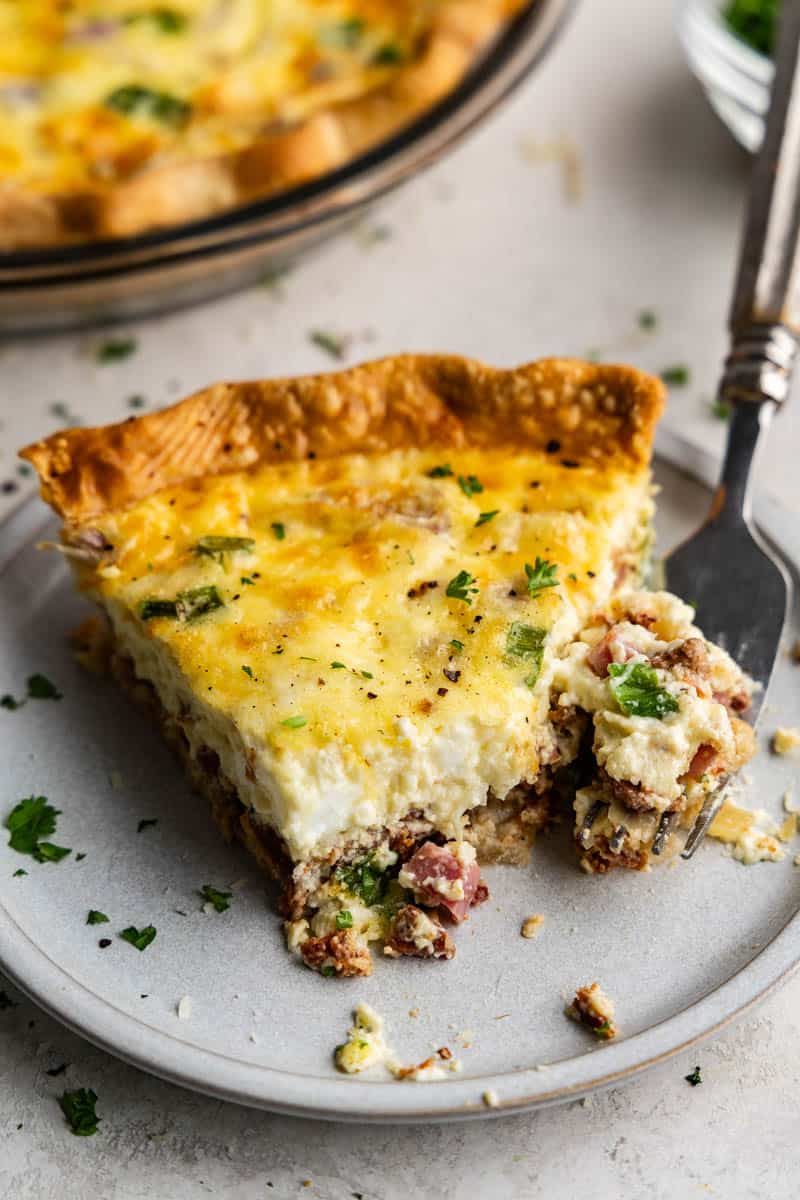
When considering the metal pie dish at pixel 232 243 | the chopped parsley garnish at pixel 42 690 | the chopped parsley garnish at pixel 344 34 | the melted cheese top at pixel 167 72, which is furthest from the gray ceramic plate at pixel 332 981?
the chopped parsley garnish at pixel 344 34

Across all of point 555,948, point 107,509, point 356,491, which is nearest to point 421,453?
point 356,491

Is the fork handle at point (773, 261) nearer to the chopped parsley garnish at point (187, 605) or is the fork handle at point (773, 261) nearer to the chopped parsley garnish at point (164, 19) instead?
the chopped parsley garnish at point (187, 605)

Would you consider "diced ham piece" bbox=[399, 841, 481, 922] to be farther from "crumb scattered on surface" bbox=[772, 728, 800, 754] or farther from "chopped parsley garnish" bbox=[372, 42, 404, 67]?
"chopped parsley garnish" bbox=[372, 42, 404, 67]

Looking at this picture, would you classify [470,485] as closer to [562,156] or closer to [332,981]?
[332,981]

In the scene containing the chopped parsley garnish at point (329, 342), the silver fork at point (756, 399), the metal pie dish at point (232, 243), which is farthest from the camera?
the chopped parsley garnish at point (329, 342)

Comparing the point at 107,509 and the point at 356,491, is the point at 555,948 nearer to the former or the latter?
the point at 356,491

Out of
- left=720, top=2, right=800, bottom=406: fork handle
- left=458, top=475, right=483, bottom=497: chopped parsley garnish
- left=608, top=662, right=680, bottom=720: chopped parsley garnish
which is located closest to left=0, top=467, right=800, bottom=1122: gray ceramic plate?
left=608, top=662, right=680, bottom=720: chopped parsley garnish
